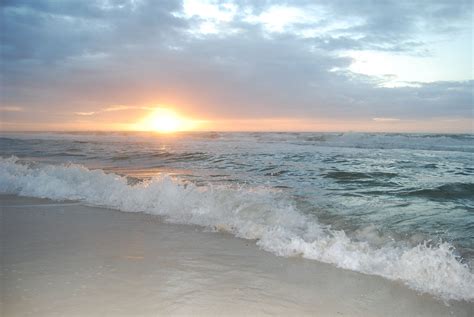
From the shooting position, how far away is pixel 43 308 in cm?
304

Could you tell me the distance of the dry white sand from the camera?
316 centimetres

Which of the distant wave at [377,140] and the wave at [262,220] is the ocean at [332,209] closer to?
the wave at [262,220]

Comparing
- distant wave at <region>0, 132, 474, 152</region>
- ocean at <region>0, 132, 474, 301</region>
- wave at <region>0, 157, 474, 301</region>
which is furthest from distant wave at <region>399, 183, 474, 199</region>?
distant wave at <region>0, 132, 474, 152</region>

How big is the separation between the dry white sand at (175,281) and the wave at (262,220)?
9.8 inches

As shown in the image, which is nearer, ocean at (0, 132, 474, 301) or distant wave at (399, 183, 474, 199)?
ocean at (0, 132, 474, 301)

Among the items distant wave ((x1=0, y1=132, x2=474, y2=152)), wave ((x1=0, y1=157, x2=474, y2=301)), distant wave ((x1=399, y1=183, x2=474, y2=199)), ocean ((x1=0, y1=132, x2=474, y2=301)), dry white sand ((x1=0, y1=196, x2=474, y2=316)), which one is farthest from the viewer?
distant wave ((x1=0, y1=132, x2=474, y2=152))

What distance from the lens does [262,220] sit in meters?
6.17

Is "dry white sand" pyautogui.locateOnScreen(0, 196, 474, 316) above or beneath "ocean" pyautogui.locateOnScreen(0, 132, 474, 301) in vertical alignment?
beneath

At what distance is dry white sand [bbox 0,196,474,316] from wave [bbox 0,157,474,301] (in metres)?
0.25

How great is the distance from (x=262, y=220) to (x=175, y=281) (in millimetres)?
2747

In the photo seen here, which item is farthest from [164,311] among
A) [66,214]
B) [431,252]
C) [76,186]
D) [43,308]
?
[76,186]

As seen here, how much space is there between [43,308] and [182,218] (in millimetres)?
3711

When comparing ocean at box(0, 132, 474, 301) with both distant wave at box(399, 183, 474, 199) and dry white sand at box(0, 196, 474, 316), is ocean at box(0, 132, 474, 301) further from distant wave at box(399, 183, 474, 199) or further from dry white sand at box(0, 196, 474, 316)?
dry white sand at box(0, 196, 474, 316)

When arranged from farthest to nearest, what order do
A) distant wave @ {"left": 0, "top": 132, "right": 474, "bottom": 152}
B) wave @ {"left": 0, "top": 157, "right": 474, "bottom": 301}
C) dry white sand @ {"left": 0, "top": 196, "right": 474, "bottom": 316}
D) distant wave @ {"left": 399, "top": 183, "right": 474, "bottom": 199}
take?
distant wave @ {"left": 0, "top": 132, "right": 474, "bottom": 152}, distant wave @ {"left": 399, "top": 183, "right": 474, "bottom": 199}, wave @ {"left": 0, "top": 157, "right": 474, "bottom": 301}, dry white sand @ {"left": 0, "top": 196, "right": 474, "bottom": 316}
